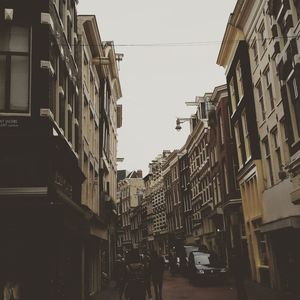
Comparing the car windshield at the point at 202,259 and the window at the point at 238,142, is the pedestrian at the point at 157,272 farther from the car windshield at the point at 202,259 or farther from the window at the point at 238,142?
the window at the point at 238,142

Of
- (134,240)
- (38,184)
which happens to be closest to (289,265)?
(38,184)

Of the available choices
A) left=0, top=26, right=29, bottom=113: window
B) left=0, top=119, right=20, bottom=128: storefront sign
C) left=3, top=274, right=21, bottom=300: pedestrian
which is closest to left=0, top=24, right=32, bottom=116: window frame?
left=0, top=26, right=29, bottom=113: window

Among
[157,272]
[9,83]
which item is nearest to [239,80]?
[157,272]

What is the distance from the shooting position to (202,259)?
27.1m

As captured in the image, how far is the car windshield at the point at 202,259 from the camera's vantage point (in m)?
26.8

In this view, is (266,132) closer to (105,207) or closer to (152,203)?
(105,207)

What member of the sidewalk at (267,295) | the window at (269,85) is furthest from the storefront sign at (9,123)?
the window at (269,85)

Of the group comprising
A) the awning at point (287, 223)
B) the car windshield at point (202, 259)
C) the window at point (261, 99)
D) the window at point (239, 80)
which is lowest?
the car windshield at point (202, 259)

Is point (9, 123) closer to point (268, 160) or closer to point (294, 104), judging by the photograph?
point (294, 104)

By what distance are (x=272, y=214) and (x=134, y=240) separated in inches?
2786

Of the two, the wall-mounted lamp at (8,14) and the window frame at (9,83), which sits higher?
the wall-mounted lamp at (8,14)

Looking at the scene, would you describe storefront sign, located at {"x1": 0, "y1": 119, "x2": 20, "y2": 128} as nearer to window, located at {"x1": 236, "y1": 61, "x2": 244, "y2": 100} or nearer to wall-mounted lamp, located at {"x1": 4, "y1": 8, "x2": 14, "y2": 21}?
wall-mounted lamp, located at {"x1": 4, "y1": 8, "x2": 14, "y2": 21}

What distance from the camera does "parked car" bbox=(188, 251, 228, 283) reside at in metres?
25.3

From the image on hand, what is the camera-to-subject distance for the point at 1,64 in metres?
12.7
